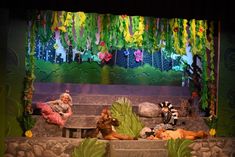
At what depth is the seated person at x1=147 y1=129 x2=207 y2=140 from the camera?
219 inches

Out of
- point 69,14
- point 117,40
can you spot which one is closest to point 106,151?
point 117,40

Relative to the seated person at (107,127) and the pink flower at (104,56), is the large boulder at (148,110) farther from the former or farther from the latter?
the pink flower at (104,56)

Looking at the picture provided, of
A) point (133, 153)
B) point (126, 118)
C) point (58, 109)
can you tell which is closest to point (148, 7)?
point (126, 118)

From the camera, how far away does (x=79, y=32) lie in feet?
18.3

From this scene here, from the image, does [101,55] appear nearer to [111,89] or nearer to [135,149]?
[111,89]

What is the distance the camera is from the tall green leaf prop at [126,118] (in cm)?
553

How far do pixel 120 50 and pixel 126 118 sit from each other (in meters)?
0.90

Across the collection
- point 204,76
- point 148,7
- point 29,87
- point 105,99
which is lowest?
point 105,99

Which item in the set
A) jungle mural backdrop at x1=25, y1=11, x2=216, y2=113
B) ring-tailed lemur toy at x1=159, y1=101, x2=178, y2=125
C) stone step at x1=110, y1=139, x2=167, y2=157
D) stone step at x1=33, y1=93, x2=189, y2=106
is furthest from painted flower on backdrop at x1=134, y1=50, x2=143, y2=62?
stone step at x1=110, y1=139, x2=167, y2=157

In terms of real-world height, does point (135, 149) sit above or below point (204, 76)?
below

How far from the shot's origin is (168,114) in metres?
5.73

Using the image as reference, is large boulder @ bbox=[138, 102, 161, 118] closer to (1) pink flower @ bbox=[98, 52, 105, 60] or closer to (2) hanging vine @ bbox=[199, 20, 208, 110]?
(2) hanging vine @ bbox=[199, 20, 208, 110]

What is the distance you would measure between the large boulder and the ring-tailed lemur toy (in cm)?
9

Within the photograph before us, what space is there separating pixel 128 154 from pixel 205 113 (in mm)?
1370
